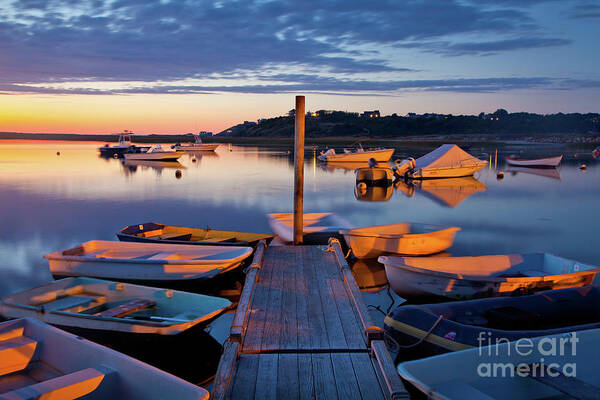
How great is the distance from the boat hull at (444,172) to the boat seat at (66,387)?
3163 centimetres

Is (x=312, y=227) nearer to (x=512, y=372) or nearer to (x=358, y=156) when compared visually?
(x=512, y=372)

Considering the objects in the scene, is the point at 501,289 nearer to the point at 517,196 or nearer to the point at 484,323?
the point at 484,323

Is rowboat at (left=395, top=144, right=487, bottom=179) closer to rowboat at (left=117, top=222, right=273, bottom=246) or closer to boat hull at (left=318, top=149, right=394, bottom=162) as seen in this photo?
boat hull at (left=318, top=149, right=394, bottom=162)

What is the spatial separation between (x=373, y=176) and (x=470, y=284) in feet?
79.6

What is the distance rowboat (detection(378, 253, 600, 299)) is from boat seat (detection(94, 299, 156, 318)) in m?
3.90

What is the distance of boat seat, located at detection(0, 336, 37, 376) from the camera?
4766mm

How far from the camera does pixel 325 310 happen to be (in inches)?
243

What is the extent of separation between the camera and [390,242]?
11.0 metres

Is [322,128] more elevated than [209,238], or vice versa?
[322,128]

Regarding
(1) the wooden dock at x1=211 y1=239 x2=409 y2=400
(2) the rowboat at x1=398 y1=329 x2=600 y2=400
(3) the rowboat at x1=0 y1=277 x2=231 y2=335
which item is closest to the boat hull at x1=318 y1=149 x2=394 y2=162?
(1) the wooden dock at x1=211 y1=239 x2=409 y2=400

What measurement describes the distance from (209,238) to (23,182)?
2492 cm

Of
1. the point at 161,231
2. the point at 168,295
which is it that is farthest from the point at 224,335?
the point at 161,231

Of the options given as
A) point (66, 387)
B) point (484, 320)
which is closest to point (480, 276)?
point (484, 320)

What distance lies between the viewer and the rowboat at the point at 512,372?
4.10 metres
